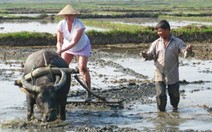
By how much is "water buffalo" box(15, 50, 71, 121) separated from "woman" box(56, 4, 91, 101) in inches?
27.7

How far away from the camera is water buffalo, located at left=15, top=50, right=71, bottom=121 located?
779 centimetres

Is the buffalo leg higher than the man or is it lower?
lower

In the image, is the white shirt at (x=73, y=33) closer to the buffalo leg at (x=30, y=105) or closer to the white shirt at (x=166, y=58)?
the white shirt at (x=166, y=58)

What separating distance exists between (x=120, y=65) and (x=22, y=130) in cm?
934

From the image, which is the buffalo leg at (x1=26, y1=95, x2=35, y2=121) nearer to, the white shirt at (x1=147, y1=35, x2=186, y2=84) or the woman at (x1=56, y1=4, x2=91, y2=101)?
the woman at (x1=56, y1=4, x2=91, y2=101)

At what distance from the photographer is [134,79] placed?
44.7ft

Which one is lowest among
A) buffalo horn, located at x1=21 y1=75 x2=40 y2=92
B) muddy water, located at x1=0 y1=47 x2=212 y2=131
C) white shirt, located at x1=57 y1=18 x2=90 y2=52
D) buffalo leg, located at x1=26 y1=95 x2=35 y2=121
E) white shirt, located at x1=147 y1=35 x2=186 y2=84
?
muddy water, located at x1=0 y1=47 x2=212 y2=131

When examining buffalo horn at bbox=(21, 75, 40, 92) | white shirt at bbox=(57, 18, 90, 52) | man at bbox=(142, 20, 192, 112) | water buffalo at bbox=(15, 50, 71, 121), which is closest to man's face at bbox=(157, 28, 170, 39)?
man at bbox=(142, 20, 192, 112)

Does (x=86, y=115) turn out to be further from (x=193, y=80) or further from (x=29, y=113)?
(x=193, y=80)

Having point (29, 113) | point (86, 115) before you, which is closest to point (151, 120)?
point (86, 115)

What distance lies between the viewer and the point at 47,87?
7.82 meters

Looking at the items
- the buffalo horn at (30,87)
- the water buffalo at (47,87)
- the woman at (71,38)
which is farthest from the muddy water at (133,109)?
the woman at (71,38)

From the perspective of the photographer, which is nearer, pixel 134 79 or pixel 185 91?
pixel 185 91

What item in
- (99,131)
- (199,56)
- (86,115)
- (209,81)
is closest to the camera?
(99,131)
